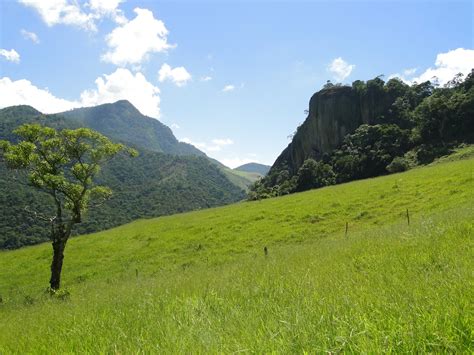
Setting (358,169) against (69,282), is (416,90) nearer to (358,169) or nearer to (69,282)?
(358,169)

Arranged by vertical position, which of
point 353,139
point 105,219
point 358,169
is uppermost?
point 353,139

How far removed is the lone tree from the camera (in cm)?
2017

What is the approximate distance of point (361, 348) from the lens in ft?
9.87

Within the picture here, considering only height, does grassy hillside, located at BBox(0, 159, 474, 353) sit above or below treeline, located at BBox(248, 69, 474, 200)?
below

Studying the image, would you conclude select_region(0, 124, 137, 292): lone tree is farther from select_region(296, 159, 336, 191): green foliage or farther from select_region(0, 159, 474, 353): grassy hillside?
select_region(296, 159, 336, 191): green foliage

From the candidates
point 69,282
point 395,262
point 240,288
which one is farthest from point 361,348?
point 69,282

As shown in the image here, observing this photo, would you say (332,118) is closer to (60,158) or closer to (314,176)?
(314,176)

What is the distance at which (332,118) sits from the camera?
148875 mm

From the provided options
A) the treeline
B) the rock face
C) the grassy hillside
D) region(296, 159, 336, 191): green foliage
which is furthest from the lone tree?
the rock face

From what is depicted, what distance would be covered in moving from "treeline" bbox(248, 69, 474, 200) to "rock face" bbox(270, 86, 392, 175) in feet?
13.4

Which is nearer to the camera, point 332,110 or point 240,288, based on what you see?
point 240,288

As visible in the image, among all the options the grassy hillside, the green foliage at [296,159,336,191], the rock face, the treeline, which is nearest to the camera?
the grassy hillside

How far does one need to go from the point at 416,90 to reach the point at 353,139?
27.2 metres

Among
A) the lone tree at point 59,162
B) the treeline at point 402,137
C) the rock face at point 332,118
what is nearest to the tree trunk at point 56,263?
the lone tree at point 59,162
